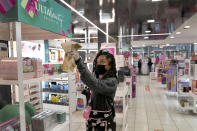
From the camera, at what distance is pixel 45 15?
48.6 inches

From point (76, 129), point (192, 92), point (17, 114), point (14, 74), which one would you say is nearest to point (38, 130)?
point (17, 114)

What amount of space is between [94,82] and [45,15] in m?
0.76

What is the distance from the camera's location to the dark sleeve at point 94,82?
4.32 feet

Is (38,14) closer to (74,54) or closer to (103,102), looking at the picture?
(74,54)

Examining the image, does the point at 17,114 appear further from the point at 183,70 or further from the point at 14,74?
the point at 183,70

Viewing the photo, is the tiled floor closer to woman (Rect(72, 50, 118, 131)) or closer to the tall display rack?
woman (Rect(72, 50, 118, 131))

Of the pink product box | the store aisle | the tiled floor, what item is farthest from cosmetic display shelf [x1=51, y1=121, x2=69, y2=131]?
the store aisle

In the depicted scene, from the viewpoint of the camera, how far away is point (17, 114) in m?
1.23

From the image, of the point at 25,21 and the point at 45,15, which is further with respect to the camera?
the point at 45,15

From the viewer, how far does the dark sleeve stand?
132 centimetres

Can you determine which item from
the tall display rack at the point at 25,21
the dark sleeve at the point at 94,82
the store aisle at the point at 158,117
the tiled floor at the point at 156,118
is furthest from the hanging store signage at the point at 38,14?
the store aisle at the point at 158,117

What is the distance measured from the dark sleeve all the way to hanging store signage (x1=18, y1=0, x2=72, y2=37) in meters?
0.44

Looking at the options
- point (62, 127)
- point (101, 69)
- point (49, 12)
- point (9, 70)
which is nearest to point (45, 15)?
point (49, 12)

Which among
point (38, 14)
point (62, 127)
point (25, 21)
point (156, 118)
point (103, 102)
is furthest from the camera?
point (156, 118)
